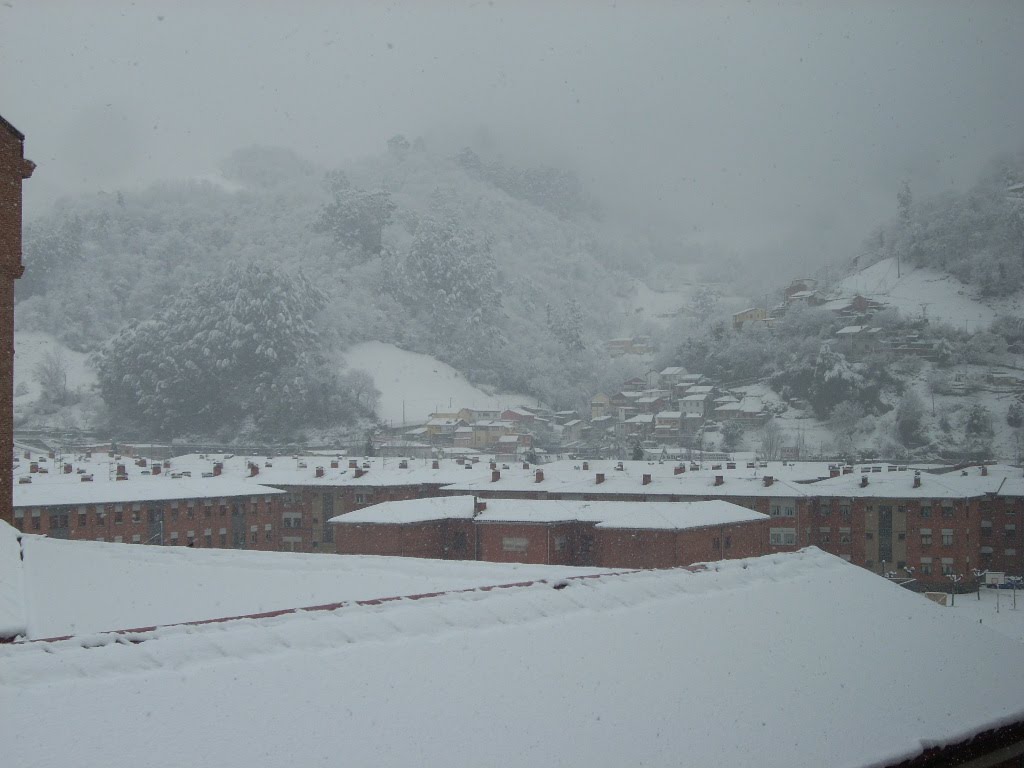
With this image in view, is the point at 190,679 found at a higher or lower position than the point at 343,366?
lower

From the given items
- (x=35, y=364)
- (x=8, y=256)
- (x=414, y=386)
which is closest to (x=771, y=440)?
(x=414, y=386)

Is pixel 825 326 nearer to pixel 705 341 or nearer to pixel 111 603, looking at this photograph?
pixel 705 341

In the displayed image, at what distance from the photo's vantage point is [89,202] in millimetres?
130375

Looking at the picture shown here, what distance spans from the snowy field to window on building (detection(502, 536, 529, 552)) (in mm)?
20044

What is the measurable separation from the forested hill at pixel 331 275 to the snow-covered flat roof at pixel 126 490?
160 ft

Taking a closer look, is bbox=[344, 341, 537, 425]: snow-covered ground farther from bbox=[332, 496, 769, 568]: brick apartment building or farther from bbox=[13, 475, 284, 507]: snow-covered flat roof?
bbox=[332, 496, 769, 568]: brick apartment building

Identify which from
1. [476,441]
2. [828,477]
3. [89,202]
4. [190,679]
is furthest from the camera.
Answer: [89,202]

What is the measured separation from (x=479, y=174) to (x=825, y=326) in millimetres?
98121

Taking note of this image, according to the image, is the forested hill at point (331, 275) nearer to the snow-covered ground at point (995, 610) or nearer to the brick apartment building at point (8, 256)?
the snow-covered ground at point (995, 610)

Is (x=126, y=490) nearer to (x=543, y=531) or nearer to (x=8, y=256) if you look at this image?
(x=543, y=531)

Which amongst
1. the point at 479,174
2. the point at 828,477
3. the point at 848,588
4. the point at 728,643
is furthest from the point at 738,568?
the point at 479,174

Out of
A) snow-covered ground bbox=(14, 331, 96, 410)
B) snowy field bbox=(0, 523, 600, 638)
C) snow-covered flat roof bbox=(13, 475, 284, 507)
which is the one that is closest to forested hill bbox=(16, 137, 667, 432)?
snow-covered ground bbox=(14, 331, 96, 410)

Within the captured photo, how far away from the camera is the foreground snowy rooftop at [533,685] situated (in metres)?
4.10

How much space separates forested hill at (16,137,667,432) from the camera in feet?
348
